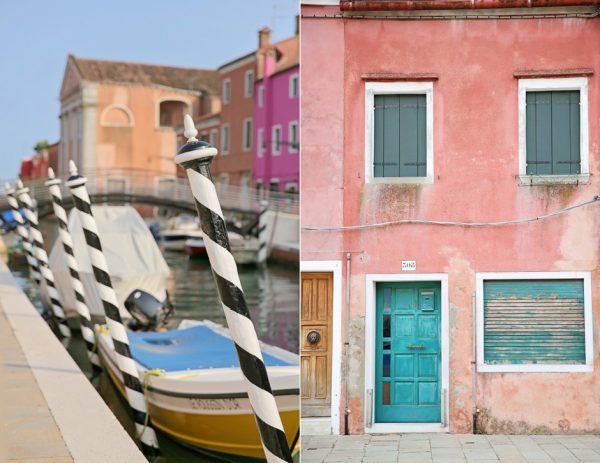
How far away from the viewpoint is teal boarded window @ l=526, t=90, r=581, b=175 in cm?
133

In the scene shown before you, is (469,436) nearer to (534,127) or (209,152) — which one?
(534,127)

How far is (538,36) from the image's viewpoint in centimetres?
134

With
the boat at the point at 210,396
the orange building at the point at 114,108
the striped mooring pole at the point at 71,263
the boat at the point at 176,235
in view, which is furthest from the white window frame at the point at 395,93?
the boat at the point at 176,235

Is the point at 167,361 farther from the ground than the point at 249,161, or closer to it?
closer to it

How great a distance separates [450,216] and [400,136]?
0.48 feet

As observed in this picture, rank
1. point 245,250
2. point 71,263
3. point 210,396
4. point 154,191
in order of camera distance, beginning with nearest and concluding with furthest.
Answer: point 210,396
point 71,263
point 154,191
point 245,250

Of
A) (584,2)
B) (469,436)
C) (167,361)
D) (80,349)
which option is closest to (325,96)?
(584,2)

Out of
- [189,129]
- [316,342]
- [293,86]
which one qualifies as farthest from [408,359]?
[293,86]

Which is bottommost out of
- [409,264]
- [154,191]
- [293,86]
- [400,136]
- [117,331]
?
[117,331]

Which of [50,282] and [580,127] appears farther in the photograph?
[50,282]

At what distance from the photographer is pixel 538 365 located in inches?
50.6

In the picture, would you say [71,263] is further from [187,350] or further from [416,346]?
[416,346]

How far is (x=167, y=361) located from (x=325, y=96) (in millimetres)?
2802

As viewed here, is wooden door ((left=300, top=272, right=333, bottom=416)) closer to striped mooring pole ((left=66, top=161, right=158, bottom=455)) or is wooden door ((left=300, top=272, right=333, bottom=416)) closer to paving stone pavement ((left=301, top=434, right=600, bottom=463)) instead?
paving stone pavement ((left=301, top=434, right=600, bottom=463))
